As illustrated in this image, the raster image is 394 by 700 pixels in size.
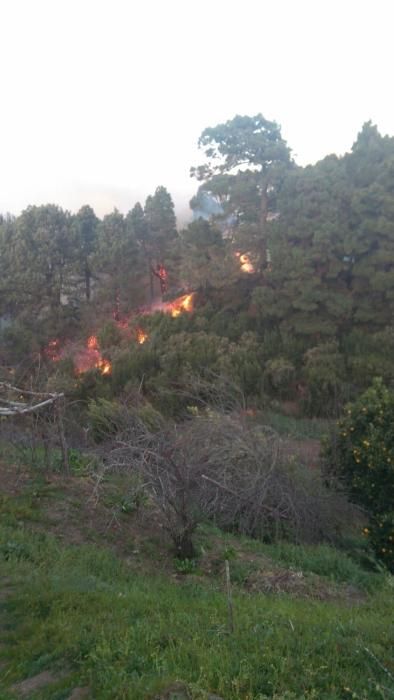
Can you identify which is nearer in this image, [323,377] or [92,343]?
[323,377]

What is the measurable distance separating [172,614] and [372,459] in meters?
5.26

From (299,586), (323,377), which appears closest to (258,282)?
(323,377)

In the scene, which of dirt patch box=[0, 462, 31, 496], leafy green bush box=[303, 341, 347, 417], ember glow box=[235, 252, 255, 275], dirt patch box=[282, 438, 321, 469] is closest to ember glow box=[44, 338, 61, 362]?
ember glow box=[235, 252, 255, 275]

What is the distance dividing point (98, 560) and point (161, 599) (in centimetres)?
143

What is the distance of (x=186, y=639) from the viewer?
12.3ft

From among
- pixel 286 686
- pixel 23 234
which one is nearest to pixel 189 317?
pixel 23 234

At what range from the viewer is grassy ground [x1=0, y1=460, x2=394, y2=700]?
3246 millimetres

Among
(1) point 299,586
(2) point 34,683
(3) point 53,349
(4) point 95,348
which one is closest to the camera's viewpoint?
(2) point 34,683

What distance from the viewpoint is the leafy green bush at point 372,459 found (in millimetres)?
7926

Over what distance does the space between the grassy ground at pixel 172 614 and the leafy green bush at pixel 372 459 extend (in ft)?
2.42

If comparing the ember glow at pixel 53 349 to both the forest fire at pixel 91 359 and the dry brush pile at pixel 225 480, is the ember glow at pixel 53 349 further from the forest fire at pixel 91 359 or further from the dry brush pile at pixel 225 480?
the dry brush pile at pixel 225 480

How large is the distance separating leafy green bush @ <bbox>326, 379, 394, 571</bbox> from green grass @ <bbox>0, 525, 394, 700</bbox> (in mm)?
2549

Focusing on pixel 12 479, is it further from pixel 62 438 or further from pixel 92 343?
pixel 92 343

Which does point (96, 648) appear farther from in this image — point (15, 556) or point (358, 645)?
point (15, 556)
